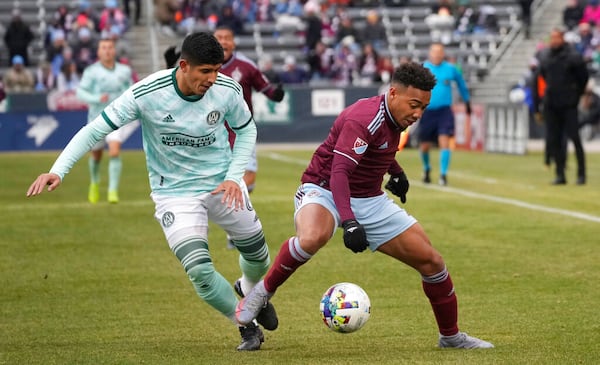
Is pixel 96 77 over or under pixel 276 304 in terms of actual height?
over

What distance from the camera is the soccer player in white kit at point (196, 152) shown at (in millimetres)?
7691

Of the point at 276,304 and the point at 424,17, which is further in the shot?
the point at 424,17

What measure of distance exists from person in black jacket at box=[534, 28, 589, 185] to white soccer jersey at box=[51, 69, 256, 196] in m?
13.5

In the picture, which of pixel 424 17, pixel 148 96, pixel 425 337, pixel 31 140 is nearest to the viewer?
pixel 148 96

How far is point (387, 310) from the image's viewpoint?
376 inches

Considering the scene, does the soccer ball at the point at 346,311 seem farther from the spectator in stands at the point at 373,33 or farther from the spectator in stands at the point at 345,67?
the spectator in stands at the point at 373,33

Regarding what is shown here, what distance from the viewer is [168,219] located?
7.90 m

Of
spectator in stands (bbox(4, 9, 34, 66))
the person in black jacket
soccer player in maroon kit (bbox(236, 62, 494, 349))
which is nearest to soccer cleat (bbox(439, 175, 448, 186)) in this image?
the person in black jacket

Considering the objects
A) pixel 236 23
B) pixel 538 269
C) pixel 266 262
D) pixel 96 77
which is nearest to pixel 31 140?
pixel 236 23

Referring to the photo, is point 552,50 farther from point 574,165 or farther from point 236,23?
point 236,23

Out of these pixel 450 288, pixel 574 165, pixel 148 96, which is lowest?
pixel 574 165

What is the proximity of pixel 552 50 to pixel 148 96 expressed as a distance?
1443cm

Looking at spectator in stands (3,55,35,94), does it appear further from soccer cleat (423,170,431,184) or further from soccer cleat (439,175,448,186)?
soccer cleat (439,175,448,186)

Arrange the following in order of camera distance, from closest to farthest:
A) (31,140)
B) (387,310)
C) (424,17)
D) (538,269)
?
(387,310), (538,269), (31,140), (424,17)
